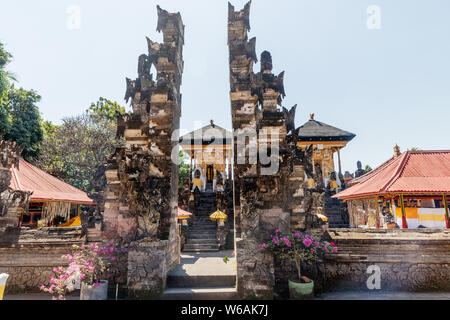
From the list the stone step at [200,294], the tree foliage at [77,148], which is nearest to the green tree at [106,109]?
the tree foliage at [77,148]

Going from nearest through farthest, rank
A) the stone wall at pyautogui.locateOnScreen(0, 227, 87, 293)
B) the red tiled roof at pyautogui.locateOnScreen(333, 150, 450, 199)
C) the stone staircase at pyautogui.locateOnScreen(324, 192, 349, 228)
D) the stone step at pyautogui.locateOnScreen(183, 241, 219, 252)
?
the stone wall at pyautogui.locateOnScreen(0, 227, 87, 293) < the red tiled roof at pyautogui.locateOnScreen(333, 150, 450, 199) < the stone step at pyautogui.locateOnScreen(183, 241, 219, 252) < the stone staircase at pyautogui.locateOnScreen(324, 192, 349, 228)

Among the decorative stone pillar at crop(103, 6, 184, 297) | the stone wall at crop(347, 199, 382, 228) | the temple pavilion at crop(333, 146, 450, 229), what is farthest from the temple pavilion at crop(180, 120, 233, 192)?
the decorative stone pillar at crop(103, 6, 184, 297)

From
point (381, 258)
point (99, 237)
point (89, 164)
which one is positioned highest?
point (89, 164)

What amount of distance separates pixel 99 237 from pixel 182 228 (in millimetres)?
7483

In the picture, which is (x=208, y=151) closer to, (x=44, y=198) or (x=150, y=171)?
(x=44, y=198)

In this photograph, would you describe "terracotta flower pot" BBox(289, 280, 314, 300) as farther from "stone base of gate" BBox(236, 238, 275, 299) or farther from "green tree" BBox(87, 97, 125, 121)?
"green tree" BBox(87, 97, 125, 121)

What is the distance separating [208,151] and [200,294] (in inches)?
827

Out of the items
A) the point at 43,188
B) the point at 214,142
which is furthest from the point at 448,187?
the point at 43,188

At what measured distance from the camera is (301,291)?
4973 mm

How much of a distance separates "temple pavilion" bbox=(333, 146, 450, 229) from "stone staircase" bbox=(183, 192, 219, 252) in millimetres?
8692

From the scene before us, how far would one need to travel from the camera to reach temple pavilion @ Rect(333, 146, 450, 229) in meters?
10.7

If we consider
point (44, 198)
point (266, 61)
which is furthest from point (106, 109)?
point (266, 61)

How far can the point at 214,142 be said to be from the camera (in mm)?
24766
